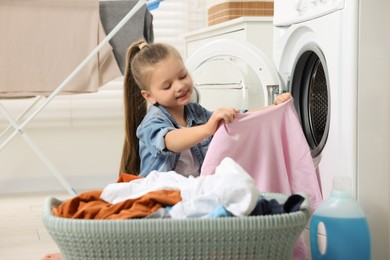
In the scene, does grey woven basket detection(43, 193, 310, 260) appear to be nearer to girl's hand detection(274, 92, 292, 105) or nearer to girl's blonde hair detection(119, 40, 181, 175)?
girl's hand detection(274, 92, 292, 105)

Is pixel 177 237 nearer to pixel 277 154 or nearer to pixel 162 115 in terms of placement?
pixel 277 154

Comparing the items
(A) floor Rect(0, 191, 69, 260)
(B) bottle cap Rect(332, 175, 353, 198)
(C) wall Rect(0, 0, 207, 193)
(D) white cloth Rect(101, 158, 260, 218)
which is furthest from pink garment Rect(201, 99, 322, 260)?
(C) wall Rect(0, 0, 207, 193)

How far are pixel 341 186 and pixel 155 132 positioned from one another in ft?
1.77

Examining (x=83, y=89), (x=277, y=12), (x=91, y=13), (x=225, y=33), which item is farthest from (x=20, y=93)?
(x=277, y=12)

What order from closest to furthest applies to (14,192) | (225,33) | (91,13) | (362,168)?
(362,168) < (91,13) < (225,33) < (14,192)

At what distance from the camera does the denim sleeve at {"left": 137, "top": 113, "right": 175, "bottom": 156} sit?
1812 mm

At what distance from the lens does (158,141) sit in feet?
5.95

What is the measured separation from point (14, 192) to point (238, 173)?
251 cm

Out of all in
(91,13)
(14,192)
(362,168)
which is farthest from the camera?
(14,192)

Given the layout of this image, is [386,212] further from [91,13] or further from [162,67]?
[91,13]

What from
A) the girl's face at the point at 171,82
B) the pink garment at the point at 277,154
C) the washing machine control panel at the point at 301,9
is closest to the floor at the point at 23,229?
the girl's face at the point at 171,82

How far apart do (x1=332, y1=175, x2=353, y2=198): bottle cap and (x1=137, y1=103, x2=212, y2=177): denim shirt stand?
460 millimetres

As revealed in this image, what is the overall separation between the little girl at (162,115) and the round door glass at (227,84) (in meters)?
0.19

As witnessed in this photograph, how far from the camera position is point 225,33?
2828 mm
